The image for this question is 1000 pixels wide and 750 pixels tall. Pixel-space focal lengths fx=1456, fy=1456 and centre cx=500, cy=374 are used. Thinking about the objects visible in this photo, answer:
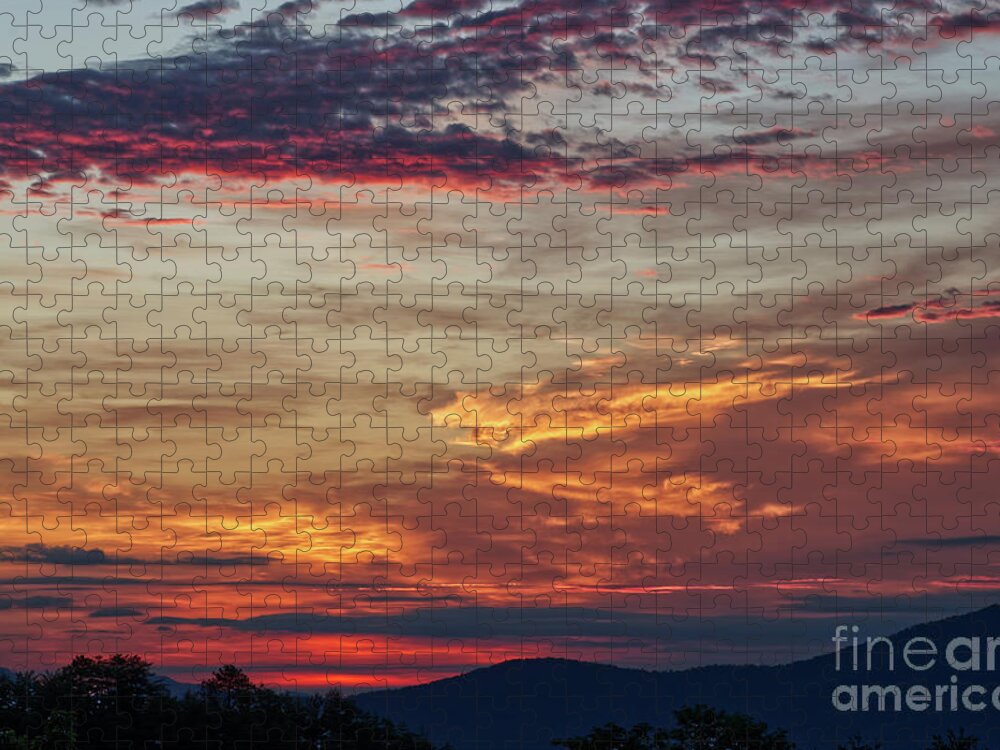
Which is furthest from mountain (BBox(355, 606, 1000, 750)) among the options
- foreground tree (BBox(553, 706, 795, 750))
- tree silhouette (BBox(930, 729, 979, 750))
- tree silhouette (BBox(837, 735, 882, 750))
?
tree silhouette (BBox(837, 735, 882, 750))

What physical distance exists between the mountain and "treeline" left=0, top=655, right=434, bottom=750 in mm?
27742

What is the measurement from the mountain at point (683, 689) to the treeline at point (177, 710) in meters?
27.7

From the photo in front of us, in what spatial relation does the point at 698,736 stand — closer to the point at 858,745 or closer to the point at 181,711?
the point at 858,745

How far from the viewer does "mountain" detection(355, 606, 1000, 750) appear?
29.0 m

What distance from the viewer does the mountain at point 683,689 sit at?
1144 inches

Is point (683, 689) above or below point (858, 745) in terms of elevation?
above

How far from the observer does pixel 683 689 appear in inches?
1294

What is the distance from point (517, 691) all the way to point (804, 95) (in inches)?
501

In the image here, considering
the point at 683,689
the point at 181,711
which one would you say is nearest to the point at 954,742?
the point at 683,689

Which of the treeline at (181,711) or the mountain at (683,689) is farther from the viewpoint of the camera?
the treeline at (181,711)

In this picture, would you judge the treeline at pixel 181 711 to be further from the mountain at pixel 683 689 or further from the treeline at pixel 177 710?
the mountain at pixel 683 689

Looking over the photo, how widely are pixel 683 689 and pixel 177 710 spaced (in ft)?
102

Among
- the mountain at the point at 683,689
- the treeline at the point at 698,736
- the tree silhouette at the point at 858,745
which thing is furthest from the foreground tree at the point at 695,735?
the mountain at the point at 683,689

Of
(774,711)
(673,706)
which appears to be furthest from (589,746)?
(774,711)
